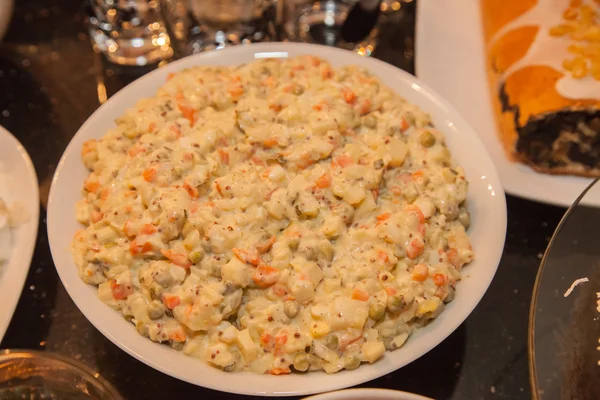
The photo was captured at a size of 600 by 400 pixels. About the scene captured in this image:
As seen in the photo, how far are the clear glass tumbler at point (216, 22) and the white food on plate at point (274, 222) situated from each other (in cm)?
61

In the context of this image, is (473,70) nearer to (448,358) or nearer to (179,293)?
(448,358)

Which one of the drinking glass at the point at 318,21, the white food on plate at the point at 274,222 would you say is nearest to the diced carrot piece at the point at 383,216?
the white food on plate at the point at 274,222

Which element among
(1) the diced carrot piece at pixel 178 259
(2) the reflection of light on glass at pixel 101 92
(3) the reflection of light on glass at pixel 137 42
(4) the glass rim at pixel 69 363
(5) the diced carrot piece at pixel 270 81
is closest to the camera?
(4) the glass rim at pixel 69 363

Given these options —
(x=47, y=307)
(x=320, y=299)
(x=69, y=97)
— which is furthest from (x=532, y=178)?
(x=69, y=97)

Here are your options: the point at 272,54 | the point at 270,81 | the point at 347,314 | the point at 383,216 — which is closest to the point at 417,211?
the point at 383,216

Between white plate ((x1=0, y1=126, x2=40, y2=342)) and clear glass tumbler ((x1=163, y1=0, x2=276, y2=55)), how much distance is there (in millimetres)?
729

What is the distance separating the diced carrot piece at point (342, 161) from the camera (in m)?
1.33

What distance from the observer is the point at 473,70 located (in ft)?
6.46

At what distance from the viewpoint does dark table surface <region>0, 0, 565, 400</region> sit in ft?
4.39

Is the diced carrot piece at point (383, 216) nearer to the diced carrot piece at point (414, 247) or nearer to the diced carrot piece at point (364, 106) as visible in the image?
the diced carrot piece at point (414, 247)

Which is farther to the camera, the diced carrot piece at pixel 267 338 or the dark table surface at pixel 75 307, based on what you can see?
the dark table surface at pixel 75 307

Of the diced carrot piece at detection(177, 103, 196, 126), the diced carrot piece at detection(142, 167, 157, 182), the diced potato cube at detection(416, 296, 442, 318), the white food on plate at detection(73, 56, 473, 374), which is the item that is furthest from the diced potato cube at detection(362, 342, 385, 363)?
the diced carrot piece at detection(177, 103, 196, 126)

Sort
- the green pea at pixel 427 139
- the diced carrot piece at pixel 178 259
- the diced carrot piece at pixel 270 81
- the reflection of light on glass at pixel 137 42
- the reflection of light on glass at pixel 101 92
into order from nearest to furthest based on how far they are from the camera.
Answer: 1. the diced carrot piece at pixel 178 259
2. the green pea at pixel 427 139
3. the diced carrot piece at pixel 270 81
4. the reflection of light on glass at pixel 101 92
5. the reflection of light on glass at pixel 137 42

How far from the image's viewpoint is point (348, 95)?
145 cm
